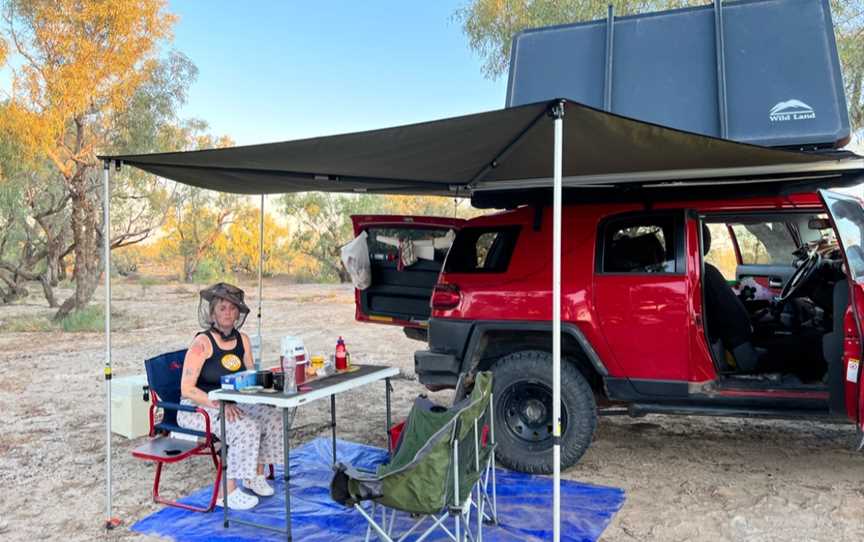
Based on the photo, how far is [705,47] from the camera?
4664 mm

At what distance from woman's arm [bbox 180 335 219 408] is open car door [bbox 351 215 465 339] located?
2707mm

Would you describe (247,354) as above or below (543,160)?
below

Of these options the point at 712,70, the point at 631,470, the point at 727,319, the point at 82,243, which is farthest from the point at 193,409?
the point at 82,243

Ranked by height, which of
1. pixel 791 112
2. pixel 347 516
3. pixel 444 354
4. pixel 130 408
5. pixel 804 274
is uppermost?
pixel 791 112

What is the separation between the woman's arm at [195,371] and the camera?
12.4 feet

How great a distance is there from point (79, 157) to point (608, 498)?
12.2m

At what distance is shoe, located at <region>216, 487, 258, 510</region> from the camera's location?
3906 millimetres

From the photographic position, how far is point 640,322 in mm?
4160

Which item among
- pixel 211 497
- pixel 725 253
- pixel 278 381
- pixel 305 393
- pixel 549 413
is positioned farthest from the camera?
pixel 725 253

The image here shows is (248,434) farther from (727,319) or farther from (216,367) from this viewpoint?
(727,319)

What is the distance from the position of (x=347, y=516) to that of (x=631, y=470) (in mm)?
1989

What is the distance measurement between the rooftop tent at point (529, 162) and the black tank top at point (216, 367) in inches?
20.5

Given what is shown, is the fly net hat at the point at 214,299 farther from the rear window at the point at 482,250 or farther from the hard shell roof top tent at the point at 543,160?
the rear window at the point at 482,250

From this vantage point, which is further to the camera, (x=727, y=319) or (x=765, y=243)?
(x=765, y=243)
